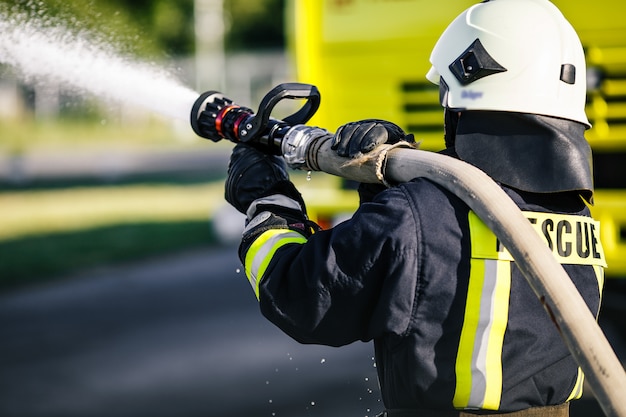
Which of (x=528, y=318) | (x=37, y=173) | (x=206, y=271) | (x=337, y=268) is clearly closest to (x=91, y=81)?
(x=337, y=268)

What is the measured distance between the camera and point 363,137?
219cm

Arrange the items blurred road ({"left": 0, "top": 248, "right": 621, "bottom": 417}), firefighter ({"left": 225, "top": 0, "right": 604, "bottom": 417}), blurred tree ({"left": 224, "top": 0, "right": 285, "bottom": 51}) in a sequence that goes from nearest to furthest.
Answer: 1. firefighter ({"left": 225, "top": 0, "right": 604, "bottom": 417})
2. blurred road ({"left": 0, "top": 248, "right": 621, "bottom": 417})
3. blurred tree ({"left": 224, "top": 0, "right": 285, "bottom": 51})

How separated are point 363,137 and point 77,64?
176cm

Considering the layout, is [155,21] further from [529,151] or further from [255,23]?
[529,151]

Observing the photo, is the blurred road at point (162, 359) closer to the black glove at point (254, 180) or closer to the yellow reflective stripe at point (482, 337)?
the black glove at point (254, 180)

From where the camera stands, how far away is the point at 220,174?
19.8 m

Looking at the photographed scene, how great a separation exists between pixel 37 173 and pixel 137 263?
10040 mm

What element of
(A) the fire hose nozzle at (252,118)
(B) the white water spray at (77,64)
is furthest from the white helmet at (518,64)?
(B) the white water spray at (77,64)

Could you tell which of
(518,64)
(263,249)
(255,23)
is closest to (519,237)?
(518,64)

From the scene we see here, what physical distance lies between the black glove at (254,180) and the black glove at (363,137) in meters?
0.24

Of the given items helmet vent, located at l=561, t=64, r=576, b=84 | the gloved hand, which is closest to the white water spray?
the gloved hand

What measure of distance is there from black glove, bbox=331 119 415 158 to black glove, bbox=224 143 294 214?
24 centimetres

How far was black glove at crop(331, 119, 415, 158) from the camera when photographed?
85.6 inches

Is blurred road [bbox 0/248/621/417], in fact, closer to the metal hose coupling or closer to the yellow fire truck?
the yellow fire truck
